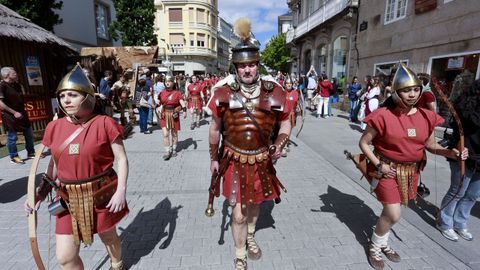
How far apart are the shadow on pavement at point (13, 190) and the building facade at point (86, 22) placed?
40.3ft

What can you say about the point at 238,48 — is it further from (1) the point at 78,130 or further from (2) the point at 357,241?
(2) the point at 357,241

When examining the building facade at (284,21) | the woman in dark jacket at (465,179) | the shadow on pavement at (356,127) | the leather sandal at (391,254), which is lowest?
the leather sandal at (391,254)

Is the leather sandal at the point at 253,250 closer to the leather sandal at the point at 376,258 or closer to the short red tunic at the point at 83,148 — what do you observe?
the leather sandal at the point at 376,258

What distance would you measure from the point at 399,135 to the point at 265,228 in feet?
6.29

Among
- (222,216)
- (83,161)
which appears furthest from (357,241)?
(83,161)

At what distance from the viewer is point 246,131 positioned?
2377mm

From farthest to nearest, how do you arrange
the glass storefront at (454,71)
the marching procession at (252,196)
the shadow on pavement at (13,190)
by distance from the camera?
the glass storefront at (454,71)
the shadow on pavement at (13,190)
the marching procession at (252,196)

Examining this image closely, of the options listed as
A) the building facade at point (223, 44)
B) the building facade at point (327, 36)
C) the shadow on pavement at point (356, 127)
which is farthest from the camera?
the building facade at point (223, 44)

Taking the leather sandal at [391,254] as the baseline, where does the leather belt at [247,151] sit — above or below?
above

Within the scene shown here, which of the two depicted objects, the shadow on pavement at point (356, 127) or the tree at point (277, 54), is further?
the tree at point (277, 54)

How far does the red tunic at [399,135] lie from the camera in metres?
2.49

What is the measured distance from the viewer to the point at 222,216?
3.79 m

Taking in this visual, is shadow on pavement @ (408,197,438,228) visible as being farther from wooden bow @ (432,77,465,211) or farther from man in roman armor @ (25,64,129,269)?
man in roman armor @ (25,64,129,269)

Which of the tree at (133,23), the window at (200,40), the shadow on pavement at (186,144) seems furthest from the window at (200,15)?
the shadow on pavement at (186,144)
